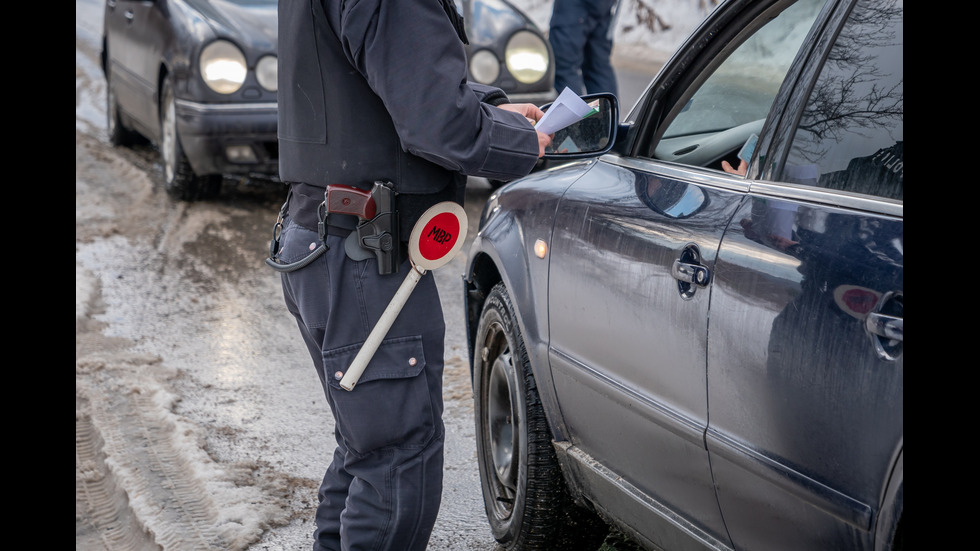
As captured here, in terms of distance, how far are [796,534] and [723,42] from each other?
1153mm

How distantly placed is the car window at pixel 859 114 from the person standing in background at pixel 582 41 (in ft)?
18.3

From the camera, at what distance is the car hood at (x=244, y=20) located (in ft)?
21.5

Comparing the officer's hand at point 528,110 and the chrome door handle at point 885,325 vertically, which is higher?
the officer's hand at point 528,110

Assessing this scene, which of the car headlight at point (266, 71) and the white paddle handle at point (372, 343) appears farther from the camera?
the car headlight at point (266, 71)

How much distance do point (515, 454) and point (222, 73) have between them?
14.2ft

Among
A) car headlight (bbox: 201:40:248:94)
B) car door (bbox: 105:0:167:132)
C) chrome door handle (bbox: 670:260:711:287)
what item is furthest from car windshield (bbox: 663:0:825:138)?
→ car door (bbox: 105:0:167:132)

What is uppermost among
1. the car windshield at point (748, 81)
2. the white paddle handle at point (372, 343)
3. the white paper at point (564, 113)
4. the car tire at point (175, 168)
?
the car windshield at point (748, 81)

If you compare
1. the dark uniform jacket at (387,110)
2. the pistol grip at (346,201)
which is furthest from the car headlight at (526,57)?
the pistol grip at (346,201)

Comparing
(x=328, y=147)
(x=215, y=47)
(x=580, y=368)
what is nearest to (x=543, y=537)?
(x=580, y=368)

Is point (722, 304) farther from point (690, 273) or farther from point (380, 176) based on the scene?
point (380, 176)

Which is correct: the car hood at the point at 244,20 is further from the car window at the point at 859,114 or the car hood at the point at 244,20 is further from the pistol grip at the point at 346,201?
the car window at the point at 859,114

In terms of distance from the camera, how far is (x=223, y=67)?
Result: 21.4 feet

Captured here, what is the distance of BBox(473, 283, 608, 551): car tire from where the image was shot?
2779 millimetres
